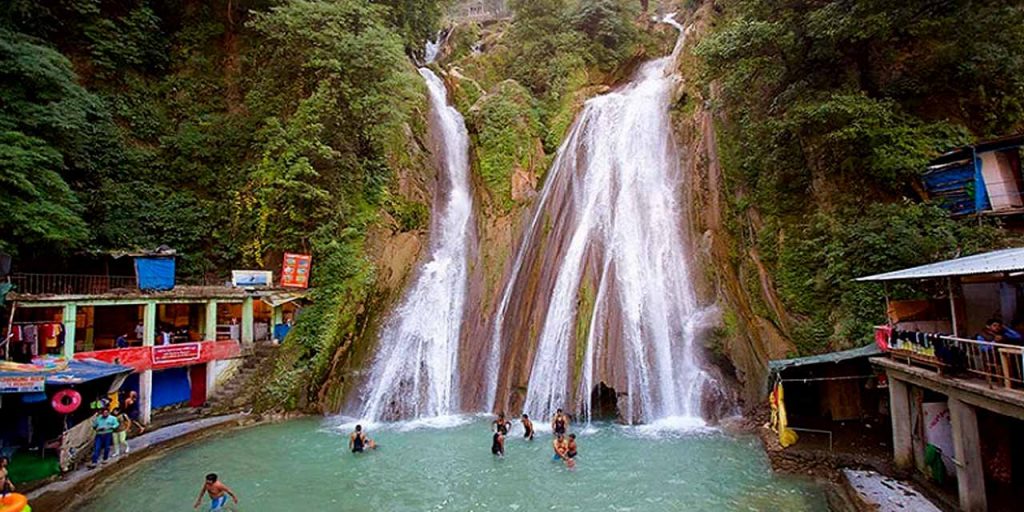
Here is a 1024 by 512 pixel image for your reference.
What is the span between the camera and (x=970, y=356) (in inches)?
385

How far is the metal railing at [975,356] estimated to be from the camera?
841 cm

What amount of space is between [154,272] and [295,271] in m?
5.23

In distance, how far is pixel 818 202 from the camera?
17875mm

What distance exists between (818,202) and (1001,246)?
4.82m

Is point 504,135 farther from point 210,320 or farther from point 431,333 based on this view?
point 210,320

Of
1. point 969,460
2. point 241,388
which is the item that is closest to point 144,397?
point 241,388

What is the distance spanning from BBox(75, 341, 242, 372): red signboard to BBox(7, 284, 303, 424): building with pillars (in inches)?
1.1

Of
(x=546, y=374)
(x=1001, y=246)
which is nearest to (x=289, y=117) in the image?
(x=546, y=374)

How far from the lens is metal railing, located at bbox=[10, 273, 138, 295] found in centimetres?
1972

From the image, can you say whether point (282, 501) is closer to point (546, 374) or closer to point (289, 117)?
point (546, 374)

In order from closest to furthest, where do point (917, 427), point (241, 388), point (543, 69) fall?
1. point (917, 427)
2. point (241, 388)
3. point (543, 69)

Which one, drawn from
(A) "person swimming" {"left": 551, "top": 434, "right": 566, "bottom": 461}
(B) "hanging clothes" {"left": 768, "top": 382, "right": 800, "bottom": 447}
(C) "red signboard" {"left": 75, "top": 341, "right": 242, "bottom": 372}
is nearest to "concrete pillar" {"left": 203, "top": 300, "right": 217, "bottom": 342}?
(C) "red signboard" {"left": 75, "top": 341, "right": 242, "bottom": 372}

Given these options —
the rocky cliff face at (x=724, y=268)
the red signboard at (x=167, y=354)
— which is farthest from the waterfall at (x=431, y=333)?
the rocky cliff face at (x=724, y=268)

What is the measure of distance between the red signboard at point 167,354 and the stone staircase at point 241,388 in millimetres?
700
